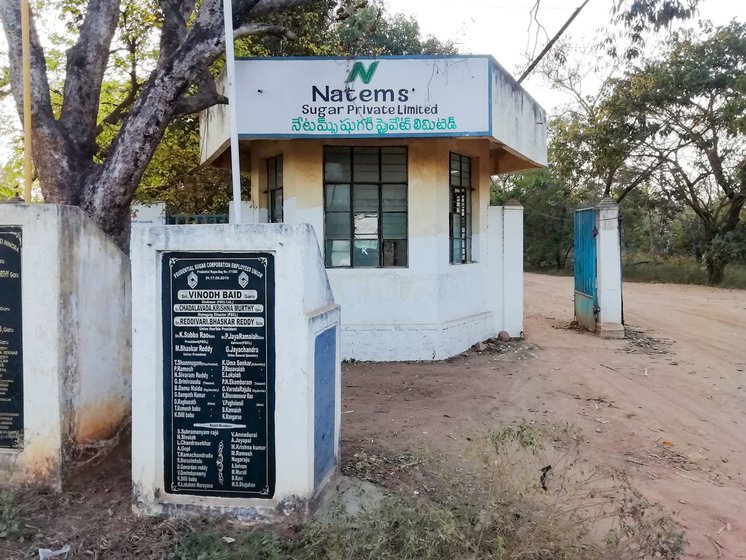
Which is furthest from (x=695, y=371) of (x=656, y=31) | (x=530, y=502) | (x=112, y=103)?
(x=112, y=103)

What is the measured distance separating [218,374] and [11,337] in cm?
137

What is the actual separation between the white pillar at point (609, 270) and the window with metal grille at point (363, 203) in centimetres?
407

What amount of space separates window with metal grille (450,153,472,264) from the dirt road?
61.0 inches

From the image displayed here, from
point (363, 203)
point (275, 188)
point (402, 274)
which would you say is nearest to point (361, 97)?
point (363, 203)

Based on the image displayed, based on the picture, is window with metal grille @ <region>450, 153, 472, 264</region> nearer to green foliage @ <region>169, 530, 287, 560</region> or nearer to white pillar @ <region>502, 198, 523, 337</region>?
white pillar @ <region>502, 198, 523, 337</region>

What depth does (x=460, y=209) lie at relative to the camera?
9.41m

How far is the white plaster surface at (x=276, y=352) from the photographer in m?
3.49

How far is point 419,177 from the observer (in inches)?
332

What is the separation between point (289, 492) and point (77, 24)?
11.2 metres

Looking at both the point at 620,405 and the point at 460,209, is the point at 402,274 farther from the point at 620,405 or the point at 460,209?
the point at 620,405

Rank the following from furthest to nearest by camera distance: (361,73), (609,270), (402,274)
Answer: (609,270)
(402,274)
(361,73)

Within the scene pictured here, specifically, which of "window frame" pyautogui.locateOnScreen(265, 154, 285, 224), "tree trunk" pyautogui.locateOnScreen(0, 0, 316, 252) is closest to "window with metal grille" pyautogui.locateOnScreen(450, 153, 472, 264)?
"window frame" pyautogui.locateOnScreen(265, 154, 285, 224)

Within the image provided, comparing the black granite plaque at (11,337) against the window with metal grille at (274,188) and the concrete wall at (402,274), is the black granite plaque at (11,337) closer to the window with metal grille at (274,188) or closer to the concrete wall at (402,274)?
the concrete wall at (402,274)

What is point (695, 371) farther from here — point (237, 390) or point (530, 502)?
point (237, 390)
